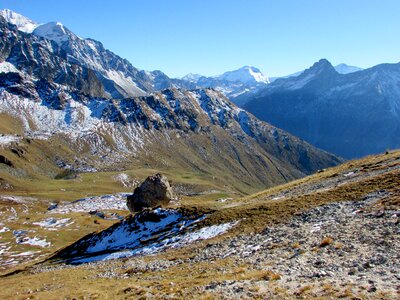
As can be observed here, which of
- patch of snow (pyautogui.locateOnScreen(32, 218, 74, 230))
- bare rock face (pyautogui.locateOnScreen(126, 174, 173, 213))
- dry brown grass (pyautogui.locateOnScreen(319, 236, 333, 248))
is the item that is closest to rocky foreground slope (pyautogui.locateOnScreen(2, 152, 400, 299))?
dry brown grass (pyautogui.locateOnScreen(319, 236, 333, 248))

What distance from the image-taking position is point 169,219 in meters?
57.2

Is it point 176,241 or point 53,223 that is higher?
point 53,223

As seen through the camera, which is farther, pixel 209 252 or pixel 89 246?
pixel 89 246

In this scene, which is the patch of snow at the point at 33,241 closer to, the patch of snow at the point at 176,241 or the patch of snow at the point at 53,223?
the patch of snow at the point at 53,223

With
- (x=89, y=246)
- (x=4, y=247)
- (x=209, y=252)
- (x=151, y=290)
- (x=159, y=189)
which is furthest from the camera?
(x=4, y=247)

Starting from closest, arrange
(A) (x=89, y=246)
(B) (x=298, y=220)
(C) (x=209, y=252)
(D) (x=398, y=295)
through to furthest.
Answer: (D) (x=398, y=295), (C) (x=209, y=252), (B) (x=298, y=220), (A) (x=89, y=246)

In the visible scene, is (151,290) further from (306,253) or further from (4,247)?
(4,247)

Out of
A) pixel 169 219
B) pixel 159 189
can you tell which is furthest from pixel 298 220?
pixel 159 189

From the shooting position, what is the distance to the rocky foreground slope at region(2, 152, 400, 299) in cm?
2167

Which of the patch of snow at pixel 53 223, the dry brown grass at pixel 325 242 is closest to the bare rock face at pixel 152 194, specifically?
the patch of snow at pixel 53 223

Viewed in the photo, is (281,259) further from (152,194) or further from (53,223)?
(53,223)

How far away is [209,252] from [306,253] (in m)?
10.5

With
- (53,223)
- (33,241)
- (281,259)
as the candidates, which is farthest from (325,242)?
(53,223)

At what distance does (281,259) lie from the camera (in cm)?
2762
